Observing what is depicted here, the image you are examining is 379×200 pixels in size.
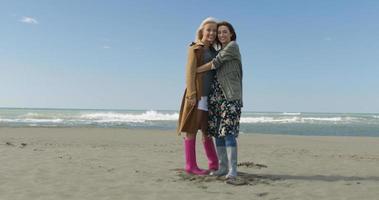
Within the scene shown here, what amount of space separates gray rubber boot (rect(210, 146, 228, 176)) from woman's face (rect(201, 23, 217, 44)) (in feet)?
4.59

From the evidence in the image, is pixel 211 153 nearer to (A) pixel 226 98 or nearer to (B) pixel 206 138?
(B) pixel 206 138

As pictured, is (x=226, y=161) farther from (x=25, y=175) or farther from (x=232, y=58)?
(x=25, y=175)

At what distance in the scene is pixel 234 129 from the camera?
208 inches

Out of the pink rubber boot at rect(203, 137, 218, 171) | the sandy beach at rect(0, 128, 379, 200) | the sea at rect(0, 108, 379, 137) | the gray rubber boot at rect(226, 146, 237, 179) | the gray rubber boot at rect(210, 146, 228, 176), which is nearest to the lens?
the sandy beach at rect(0, 128, 379, 200)

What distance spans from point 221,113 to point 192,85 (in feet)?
1.67

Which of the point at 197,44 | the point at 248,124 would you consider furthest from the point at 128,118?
the point at 197,44

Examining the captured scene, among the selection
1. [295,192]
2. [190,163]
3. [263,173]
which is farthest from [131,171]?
[295,192]

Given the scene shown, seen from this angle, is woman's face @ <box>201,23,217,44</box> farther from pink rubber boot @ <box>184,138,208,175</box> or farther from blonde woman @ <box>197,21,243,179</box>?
pink rubber boot @ <box>184,138,208,175</box>

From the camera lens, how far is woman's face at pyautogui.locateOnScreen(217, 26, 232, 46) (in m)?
5.49

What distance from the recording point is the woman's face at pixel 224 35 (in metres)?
5.49

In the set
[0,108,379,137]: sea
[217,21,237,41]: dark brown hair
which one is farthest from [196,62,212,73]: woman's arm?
[0,108,379,137]: sea

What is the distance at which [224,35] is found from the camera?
5504mm

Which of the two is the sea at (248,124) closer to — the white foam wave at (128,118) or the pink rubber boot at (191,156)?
the white foam wave at (128,118)

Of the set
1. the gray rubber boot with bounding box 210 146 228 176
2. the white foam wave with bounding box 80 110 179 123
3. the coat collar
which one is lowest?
the gray rubber boot with bounding box 210 146 228 176
